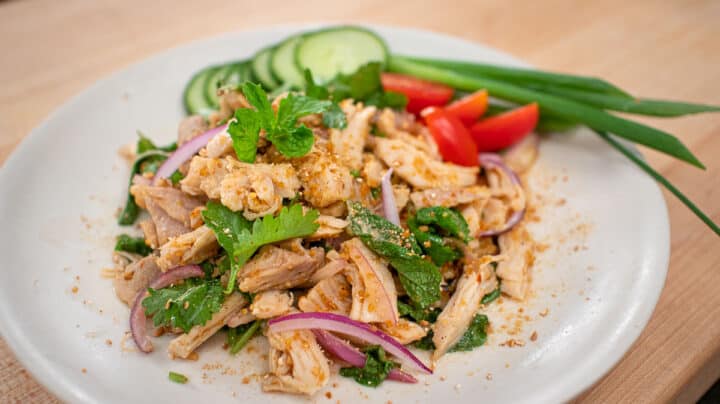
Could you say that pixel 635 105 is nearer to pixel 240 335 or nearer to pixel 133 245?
pixel 240 335

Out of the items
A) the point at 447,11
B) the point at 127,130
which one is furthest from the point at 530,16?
the point at 127,130

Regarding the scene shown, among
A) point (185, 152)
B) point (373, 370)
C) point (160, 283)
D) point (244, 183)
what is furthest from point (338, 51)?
point (373, 370)

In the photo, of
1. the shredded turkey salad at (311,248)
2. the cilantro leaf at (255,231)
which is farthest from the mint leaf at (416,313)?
the cilantro leaf at (255,231)

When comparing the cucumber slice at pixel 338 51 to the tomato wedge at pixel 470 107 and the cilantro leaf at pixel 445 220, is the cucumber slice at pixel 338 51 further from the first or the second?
the cilantro leaf at pixel 445 220

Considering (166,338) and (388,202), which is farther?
(388,202)

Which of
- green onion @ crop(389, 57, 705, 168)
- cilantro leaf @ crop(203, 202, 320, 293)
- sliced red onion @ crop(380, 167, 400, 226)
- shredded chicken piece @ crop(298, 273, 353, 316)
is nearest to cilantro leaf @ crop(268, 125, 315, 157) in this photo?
cilantro leaf @ crop(203, 202, 320, 293)

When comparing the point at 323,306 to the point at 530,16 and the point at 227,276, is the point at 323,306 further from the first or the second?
the point at 530,16
